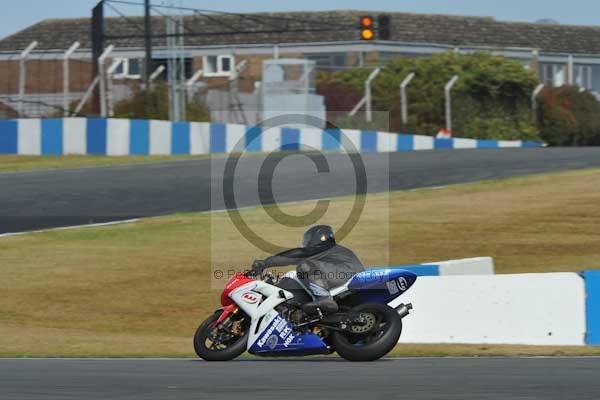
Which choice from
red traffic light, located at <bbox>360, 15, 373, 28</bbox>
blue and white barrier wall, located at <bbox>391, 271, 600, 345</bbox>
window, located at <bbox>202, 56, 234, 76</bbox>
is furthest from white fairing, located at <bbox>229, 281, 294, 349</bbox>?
window, located at <bbox>202, 56, 234, 76</bbox>

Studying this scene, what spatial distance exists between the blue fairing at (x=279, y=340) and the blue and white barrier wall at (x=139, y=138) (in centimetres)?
1922

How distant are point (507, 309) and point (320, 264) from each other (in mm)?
2596

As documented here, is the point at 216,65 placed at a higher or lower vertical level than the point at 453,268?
higher

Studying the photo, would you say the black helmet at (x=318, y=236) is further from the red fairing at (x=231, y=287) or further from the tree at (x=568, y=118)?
the tree at (x=568, y=118)

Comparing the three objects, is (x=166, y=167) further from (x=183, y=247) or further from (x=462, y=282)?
(x=462, y=282)

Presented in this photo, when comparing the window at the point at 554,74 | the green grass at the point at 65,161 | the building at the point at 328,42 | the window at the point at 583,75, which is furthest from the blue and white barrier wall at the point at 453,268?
the window at the point at 583,75

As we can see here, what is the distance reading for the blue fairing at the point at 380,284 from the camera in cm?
938

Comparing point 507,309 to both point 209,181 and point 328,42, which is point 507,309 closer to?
point 209,181

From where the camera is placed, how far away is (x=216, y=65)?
192 feet

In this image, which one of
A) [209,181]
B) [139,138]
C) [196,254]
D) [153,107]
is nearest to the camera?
[196,254]

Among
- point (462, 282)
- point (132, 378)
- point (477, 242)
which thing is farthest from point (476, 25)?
point (132, 378)

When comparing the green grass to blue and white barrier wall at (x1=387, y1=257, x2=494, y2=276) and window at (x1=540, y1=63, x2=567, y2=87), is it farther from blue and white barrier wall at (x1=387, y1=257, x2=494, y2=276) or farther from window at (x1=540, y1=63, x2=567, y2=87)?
window at (x1=540, y1=63, x2=567, y2=87)

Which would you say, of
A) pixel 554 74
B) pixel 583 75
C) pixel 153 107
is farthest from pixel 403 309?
pixel 583 75

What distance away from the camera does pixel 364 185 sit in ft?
76.3
